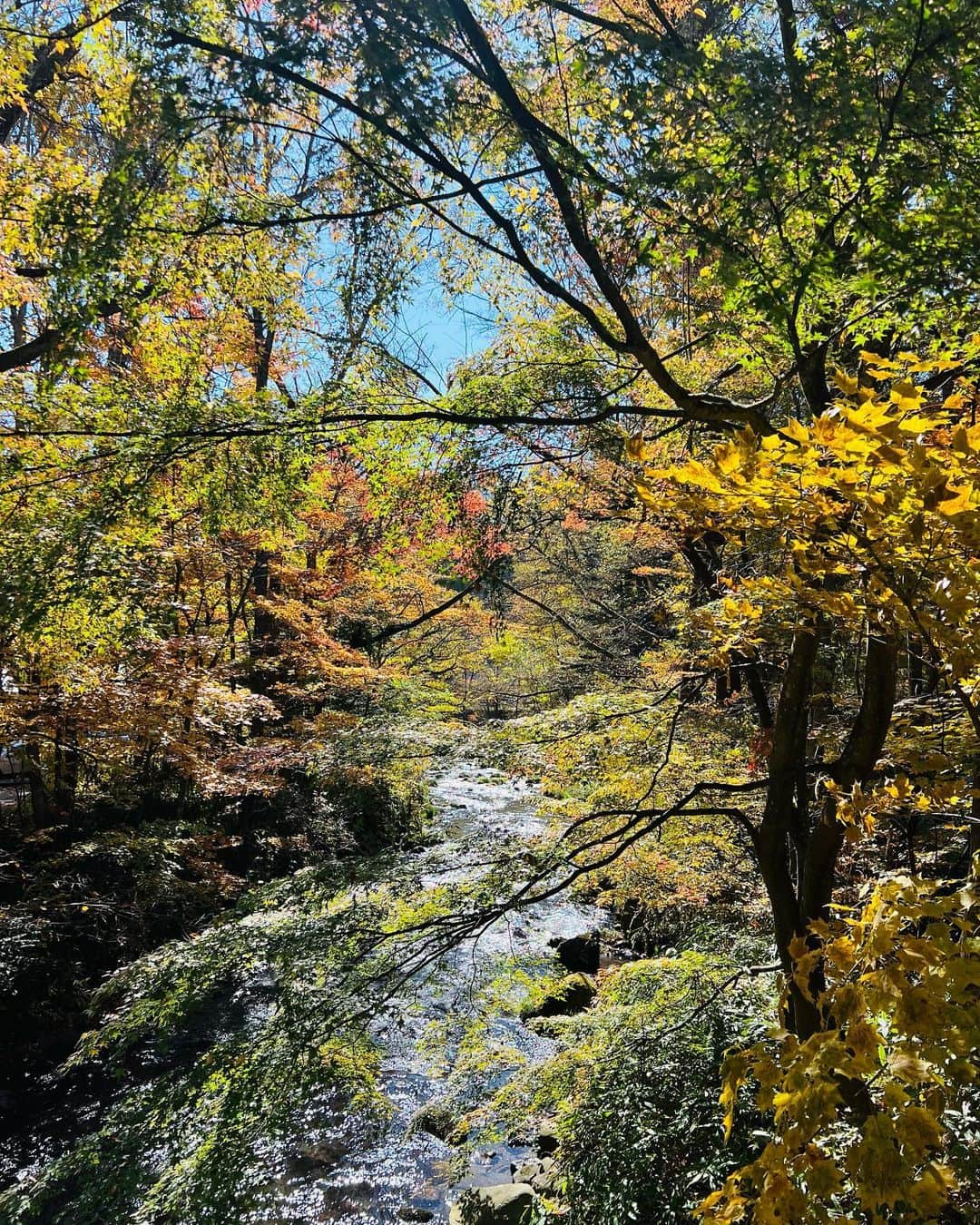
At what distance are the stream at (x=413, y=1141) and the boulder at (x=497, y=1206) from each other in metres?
0.40

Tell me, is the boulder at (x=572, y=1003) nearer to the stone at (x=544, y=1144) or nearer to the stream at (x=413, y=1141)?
the stream at (x=413, y=1141)

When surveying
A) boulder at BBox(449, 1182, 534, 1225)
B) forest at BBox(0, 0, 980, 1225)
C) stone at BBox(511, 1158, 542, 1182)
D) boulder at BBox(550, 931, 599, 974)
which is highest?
forest at BBox(0, 0, 980, 1225)

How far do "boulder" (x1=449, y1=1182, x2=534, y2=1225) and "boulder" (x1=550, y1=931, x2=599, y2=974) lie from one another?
2.91 metres

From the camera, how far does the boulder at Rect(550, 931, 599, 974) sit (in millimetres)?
7281

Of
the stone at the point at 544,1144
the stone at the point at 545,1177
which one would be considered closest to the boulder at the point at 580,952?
the stone at the point at 544,1144

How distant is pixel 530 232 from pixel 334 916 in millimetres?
3722

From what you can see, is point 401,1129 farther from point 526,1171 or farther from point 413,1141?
point 526,1171

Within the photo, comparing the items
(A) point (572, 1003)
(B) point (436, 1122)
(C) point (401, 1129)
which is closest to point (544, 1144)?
(B) point (436, 1122)

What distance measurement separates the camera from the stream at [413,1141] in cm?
432

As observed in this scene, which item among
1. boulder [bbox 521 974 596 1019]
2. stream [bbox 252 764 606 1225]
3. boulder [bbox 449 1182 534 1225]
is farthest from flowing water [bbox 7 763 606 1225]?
boulder [bbox 521 974 596 1019]

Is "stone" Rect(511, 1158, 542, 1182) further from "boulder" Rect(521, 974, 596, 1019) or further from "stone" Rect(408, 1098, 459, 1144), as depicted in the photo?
"boulder" Rect(521, 974, 596, 1019)

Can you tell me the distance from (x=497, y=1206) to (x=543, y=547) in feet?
15.1

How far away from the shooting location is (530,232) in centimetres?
329

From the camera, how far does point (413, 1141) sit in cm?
541
